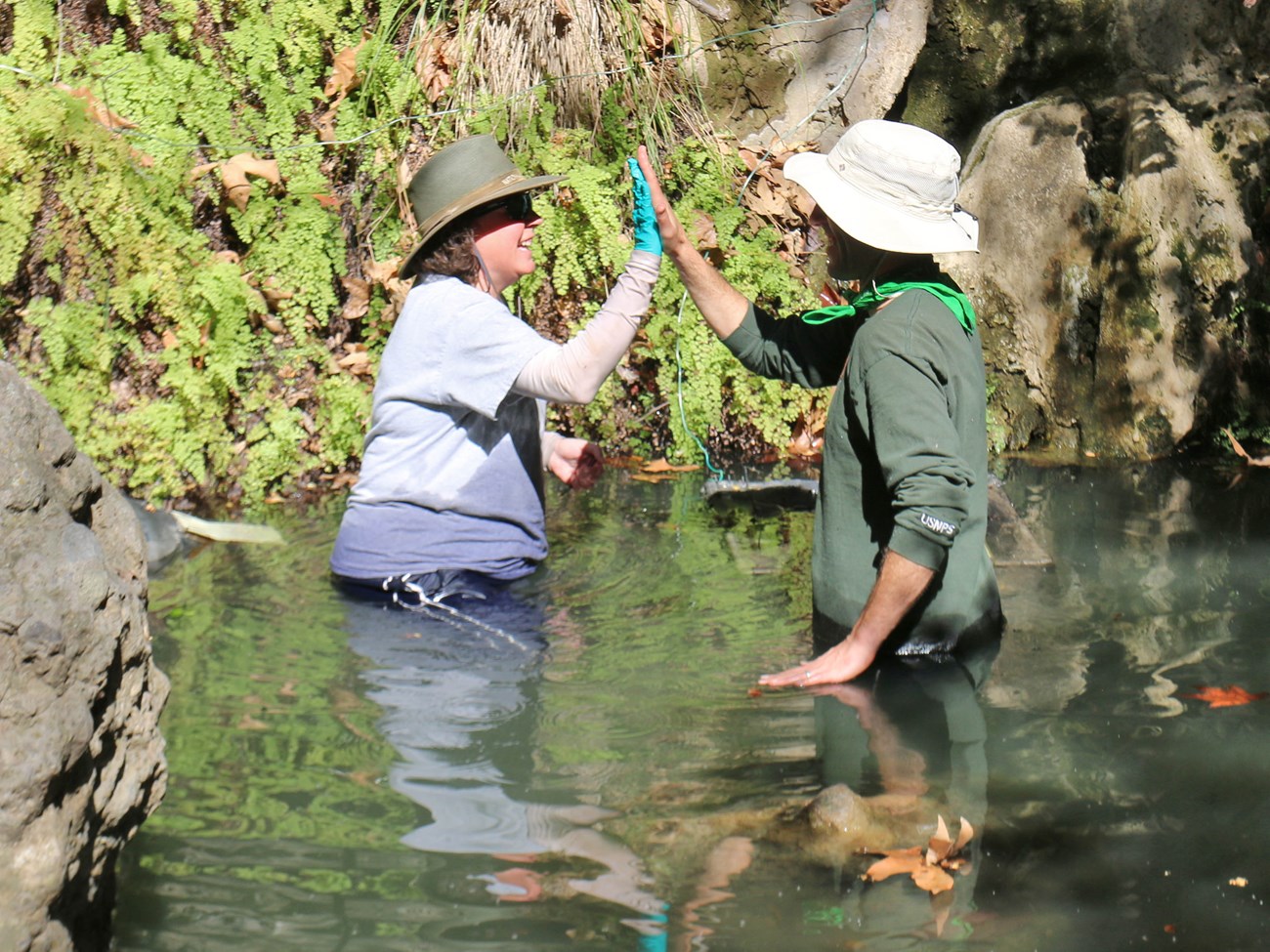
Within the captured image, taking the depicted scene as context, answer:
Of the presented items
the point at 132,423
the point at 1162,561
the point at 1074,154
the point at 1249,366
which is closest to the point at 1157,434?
the point at 1249,366

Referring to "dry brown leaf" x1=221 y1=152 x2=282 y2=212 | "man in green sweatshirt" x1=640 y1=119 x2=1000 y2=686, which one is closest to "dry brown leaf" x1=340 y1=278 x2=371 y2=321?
"dry brown leaf" x1=221 y1=152 x2=282 y2=212

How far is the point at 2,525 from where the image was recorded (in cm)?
296

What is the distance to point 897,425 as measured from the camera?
413 cm

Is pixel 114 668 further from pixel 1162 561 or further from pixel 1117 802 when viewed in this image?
pixel 1162 561

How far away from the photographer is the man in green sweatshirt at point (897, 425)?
13.5 feet

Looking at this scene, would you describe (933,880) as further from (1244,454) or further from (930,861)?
(1244,454)

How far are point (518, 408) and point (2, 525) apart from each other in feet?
8.78

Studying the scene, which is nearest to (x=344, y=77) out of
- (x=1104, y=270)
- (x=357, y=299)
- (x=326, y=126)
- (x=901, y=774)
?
(x=326, y=126)

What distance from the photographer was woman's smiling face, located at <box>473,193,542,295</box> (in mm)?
5297

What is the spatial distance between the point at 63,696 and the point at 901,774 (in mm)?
2292

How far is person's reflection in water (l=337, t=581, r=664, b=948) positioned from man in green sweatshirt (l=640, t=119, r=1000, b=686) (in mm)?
898

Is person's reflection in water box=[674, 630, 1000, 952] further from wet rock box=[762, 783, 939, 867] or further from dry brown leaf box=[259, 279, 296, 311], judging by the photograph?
dry brown leaf box=[259, 279, 296, 311]

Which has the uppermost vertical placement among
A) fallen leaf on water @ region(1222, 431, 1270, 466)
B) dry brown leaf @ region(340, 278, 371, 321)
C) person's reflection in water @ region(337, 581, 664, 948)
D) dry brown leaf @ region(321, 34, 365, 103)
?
dry brown leaf @ region(321, 34, 365, 103)

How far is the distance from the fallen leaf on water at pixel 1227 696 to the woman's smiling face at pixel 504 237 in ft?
9.15
